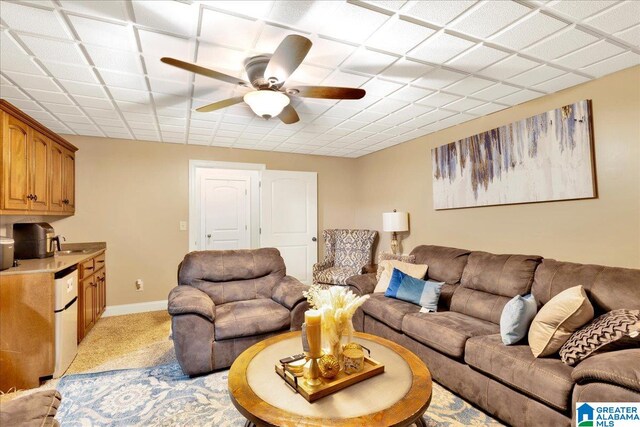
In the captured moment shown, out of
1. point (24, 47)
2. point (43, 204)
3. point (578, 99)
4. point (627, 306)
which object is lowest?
point (627, 306)

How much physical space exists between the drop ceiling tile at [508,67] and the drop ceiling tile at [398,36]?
73 cm

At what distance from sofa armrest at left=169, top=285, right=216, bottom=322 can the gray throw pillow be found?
2.16 m

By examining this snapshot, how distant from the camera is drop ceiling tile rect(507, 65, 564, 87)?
7.72 ft

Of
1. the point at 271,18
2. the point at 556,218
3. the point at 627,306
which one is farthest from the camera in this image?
the point at 556,218

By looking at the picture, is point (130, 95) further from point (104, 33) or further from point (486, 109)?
point (486, 109)

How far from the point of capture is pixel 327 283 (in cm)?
457

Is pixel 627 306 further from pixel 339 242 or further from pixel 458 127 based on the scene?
pixel 339 242

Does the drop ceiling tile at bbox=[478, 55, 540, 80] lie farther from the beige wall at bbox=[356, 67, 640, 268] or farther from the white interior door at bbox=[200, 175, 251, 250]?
the white interior door at bbox=[200, 175, 251, 250]

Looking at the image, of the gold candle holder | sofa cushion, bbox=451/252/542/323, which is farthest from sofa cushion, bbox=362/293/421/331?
the gold candle holder

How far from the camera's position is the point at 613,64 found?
227 cm

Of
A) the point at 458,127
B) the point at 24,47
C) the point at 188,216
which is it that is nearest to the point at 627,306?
the point at 458,127

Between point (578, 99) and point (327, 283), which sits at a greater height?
point (578, 99)

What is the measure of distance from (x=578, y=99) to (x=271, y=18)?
2.59m

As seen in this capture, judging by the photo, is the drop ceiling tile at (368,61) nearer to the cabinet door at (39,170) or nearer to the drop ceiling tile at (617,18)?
the drop ceiling tile at (617,18)
